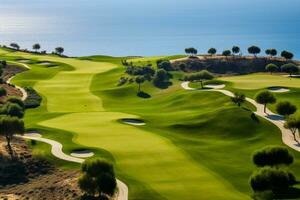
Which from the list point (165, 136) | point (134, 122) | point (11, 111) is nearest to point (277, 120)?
point (165, 136)

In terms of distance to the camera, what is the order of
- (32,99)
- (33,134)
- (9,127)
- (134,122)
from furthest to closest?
(32,99) < (134,122) < (33,134) < (9,127)

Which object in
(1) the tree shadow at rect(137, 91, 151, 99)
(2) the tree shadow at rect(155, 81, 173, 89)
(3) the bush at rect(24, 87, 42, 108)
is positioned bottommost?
(1) the tree shadow at rect(137, 91, 151, 99)

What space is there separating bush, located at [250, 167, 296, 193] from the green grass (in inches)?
99.9

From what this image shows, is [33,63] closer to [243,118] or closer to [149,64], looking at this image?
[149,64]

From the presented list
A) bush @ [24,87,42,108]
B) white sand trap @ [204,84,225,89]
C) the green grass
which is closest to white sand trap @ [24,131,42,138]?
the green grass

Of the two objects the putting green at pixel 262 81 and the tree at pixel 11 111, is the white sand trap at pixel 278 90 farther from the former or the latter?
the tree at pixel 11 111

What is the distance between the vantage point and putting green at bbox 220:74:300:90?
11659cm

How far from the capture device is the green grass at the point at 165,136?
192 ft

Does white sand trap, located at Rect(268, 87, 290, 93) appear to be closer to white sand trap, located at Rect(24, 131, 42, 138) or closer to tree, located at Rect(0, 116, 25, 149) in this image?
white sand trap, located at Rect(24, 131, 42, 138)

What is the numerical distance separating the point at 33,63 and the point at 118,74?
3777cm

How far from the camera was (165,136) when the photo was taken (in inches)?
3140

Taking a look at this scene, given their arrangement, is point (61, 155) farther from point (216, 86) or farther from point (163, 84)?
point (163, 84)

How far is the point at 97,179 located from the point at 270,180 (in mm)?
18153

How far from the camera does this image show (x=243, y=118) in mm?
86938
